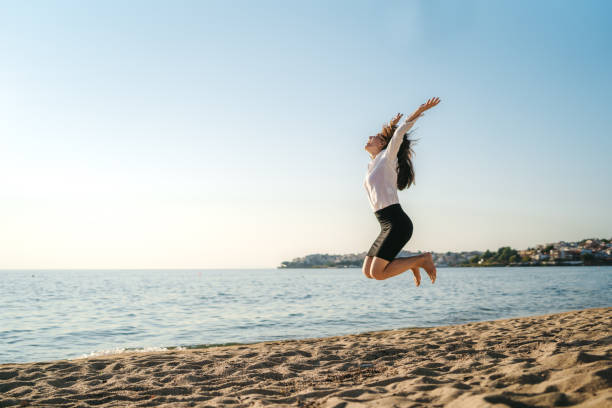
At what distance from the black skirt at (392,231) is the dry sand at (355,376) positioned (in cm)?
127

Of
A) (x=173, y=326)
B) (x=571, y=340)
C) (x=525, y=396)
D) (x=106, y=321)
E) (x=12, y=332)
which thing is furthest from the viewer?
(x=106, y=321)

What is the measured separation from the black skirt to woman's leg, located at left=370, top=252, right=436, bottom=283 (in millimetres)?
98

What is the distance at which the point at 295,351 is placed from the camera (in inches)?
242

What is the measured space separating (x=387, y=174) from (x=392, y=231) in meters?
0.65

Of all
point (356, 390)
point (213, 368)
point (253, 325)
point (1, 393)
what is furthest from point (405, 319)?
point (1, 393)

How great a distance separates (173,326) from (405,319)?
708cm

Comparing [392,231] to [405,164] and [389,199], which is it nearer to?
[389,199]

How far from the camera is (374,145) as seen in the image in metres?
5.16

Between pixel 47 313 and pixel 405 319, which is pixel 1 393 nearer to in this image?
pixel 405 319

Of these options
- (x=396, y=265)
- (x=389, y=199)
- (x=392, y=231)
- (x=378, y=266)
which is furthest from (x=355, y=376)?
(x=389, y=199)

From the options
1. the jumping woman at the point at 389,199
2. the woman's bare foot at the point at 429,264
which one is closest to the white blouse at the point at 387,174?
the jumping woman at the point at 389,199

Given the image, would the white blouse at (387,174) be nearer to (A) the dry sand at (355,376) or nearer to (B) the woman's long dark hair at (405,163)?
(B) the woman's long dark hair at (405,163)

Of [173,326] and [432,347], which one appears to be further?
[173,326]

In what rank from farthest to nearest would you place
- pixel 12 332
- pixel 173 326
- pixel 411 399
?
pixel 173 326, pixel 12 332, pixel 411 399
